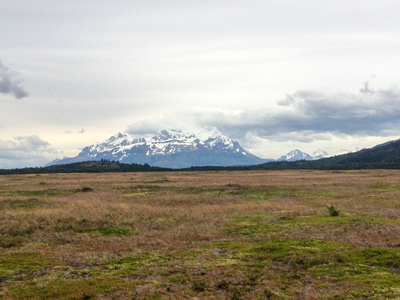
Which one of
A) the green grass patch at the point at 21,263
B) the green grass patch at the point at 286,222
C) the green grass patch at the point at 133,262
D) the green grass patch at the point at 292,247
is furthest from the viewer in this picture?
the green grass patch at the point at 286,222

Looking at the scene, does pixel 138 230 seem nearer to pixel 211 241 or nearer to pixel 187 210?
pixel 211 241

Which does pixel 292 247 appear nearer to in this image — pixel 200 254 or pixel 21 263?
pixel 200 254

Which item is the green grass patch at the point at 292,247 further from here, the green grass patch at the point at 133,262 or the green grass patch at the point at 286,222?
the green grass patch at the point at 133,262

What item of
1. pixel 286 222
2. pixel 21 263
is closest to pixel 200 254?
pixel 21 263

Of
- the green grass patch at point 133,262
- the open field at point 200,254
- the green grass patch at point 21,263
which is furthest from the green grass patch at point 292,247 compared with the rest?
the green grass patch at point 21,263

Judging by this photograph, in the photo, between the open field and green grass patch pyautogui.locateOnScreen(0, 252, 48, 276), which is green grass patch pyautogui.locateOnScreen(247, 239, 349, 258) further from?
green grass patch pyautogui.locateOnScreen(0, 252, 48, 276)

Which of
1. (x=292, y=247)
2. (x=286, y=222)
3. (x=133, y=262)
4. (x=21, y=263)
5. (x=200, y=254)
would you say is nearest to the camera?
(x=133, y=262)

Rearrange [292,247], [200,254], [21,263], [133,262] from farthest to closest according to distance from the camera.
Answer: [292,247]
[200,254]
[21,263]
[133,262]

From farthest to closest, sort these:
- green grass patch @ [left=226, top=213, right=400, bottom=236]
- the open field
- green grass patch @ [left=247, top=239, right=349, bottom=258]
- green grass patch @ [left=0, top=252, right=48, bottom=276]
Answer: green grass patch @ [left=226, top=213, right=400, bottom=236] < green grass patch @ [left=247, top=239, right=349, bottom=258] < green grass patch @ [left=0, top=252, right=48, bottom=276] < the open field

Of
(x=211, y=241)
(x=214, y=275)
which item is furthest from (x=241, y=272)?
(x=211, y=241)

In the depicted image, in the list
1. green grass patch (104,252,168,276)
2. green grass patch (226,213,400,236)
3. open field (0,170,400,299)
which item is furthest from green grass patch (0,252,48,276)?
green grass patch (226,213,400,236)

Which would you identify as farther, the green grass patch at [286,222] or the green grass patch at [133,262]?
the green grass patch at [286,222]

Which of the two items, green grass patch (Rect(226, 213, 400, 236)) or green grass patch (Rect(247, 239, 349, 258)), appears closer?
green grass patch (Rect(247, 239, 349, 258))

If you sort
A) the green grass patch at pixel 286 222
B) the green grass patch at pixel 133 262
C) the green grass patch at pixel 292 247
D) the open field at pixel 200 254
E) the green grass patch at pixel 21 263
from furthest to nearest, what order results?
the green grass patch at pixel 286 222
the green grass patch at pixel 292 247
the green grass patch at pixel 21 263
the green grass patch at pixel 133 262
the open field at pixel 200 254
